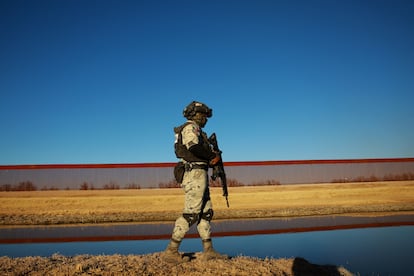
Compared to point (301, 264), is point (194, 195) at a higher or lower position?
higher

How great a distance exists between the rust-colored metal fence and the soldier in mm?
8645

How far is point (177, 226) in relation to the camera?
16.8ft

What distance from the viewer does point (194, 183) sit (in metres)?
5.18

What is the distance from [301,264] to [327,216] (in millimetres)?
6579

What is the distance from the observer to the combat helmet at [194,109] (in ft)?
18.1

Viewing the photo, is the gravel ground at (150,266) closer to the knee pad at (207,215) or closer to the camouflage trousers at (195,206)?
the camouflage trousers at (195,206)

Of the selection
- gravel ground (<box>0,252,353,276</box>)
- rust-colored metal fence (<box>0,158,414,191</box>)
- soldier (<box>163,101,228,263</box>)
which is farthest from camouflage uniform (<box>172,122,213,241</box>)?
rust-colored metal fence (<box>0,158,414,191</box>)

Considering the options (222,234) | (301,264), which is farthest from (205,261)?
(222,234)

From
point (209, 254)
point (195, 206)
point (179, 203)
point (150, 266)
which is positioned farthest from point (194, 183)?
point (179, 203)

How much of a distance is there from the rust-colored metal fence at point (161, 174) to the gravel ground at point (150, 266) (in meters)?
8.04

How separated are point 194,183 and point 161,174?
29.3 ft

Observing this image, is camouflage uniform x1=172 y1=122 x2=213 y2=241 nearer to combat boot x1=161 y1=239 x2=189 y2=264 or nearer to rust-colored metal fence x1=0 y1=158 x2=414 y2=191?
combat boot x1=161 y1=239 x2=189 y2=264

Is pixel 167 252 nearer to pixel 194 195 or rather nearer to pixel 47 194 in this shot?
pixel 194 195

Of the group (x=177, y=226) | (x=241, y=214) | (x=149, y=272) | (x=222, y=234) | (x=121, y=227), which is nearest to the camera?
(x=149, y=272)
